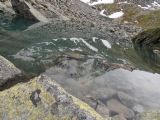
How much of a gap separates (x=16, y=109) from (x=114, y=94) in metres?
11.2

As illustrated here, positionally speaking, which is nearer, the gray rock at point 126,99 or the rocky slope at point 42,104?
the rocky slope at point 42,104

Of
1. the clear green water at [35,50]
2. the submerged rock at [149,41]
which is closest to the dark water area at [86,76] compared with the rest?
the clear green water at [35,50]

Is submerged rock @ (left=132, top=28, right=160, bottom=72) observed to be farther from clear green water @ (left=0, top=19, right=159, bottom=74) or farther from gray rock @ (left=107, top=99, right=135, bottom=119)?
gray rock @ (left=107, top=99, right=135, bottom=119)

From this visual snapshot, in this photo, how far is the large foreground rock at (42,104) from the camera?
34.0ft

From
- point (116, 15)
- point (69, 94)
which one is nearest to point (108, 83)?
point (69, 94)

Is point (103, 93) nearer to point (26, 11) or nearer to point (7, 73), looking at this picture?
point (7, 73)

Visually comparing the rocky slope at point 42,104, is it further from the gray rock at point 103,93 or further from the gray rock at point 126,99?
the gray rock at point 126,99

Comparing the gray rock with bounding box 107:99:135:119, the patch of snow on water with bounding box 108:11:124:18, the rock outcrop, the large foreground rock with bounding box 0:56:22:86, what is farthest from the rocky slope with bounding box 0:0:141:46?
the patch of snow on water with bounding box 108:11:124:18

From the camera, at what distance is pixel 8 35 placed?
131 ft

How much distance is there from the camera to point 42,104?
1070cm

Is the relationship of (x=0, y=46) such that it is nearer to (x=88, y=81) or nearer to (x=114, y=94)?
(x=88, y=81)

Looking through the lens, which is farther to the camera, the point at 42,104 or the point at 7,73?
the point at 7,73

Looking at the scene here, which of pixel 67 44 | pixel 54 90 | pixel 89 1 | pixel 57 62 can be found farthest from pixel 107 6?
pixel 54 90

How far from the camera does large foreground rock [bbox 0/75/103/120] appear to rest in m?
10.4
